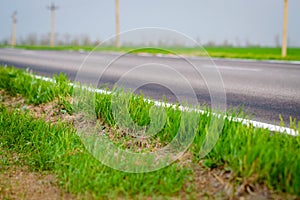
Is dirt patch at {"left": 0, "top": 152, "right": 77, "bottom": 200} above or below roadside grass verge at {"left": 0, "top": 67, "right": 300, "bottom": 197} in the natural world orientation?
below

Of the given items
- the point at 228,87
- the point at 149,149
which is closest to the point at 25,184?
the point at 149,149

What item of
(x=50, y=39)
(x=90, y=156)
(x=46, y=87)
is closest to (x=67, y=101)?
(x=46, y=87)

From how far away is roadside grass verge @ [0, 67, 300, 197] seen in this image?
10.1 ft

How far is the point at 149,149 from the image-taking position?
3.99 m

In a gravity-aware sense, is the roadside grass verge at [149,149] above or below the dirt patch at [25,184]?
above

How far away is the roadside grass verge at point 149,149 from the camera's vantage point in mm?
3082

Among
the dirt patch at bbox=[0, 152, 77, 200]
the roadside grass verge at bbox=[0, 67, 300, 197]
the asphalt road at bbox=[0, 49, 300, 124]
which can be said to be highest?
the asphalt road at bbox=[0, 49, 300, 124]

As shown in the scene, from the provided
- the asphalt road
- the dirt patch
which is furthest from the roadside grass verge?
the asphalt road

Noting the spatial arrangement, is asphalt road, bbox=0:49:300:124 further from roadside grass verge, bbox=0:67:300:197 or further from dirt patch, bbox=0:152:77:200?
dirt patch, bbox=0:152:77:200

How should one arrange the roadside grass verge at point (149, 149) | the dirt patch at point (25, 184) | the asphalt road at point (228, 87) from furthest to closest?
the asphalt road at point (228, 87) < the dirt patch at point (25, 184) < the roadside grass verge at point (149, 149)

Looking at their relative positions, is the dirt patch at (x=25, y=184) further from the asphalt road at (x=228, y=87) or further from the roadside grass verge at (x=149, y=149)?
the asphalt road at (x=228, y=87)

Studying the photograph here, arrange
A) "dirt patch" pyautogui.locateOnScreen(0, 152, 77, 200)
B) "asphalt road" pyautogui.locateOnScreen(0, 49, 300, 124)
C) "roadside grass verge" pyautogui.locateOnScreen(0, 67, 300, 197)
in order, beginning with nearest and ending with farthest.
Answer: "roadside grass verge" pyautogui.locateOnScreen(0, 67, 300, 197)
"dirt patch" pyautogui.locateOnScreen(0, 152, 77, 200)
"asphalt road" pyautogui.locateOnScreen(0, 49, 300, 124)

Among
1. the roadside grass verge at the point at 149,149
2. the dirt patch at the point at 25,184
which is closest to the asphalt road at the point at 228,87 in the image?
the roadside grass verge at the point at 149,149

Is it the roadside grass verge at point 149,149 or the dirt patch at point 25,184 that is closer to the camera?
the roadside grass verge at point 149,149
